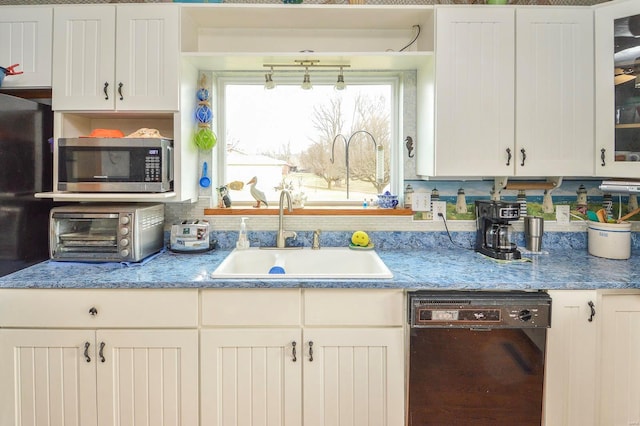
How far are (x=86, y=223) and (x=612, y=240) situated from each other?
2717mm

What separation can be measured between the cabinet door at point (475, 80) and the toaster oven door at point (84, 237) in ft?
5.51

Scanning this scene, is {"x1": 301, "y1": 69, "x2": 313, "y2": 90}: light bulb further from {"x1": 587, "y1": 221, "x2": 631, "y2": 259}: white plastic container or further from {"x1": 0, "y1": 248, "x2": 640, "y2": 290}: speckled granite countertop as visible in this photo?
{"x1": 587, "y1": 221, "x2": 631, "y2": 259}: white plastic container

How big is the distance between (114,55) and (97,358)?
1431mm

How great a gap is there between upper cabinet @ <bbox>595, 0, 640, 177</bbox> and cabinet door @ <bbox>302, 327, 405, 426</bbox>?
1.44 metres

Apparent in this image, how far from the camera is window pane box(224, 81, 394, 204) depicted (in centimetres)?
246

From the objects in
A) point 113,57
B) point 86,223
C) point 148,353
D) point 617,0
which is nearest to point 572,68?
point 617,0

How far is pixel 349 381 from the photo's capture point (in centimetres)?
167

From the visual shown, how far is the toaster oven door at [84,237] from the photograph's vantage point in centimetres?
193

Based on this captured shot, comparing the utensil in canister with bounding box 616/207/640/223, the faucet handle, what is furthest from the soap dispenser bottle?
the utensil in canister with bounding box 616/207/640/223

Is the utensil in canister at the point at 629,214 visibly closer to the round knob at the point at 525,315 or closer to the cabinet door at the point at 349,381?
the round knob at the point at 525,315

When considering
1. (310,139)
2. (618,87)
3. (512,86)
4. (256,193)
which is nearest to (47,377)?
(256,193)

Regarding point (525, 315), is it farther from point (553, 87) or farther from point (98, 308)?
point (98, 308)

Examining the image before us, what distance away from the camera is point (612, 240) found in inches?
81.7

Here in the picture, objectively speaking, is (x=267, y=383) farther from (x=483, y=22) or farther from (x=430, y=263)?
(x=483, y=22)
